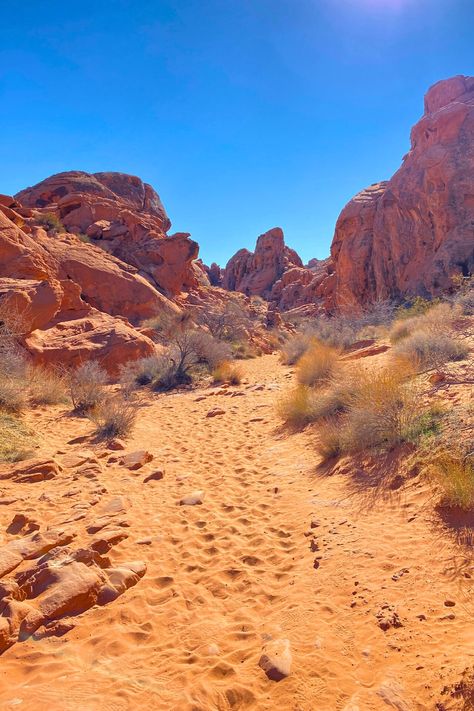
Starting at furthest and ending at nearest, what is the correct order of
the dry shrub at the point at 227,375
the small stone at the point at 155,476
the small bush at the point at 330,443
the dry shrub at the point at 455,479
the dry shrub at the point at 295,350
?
the dry shrub at the point at 295,350 < the dry shrub at the point at 227,375 < the small stone at the point at 155,476 < the small bush at the point at 330,443 < the dry shrub at the point at 455,479

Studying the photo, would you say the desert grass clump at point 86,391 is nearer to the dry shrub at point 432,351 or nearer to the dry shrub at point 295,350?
the dry shrub at point 432,351

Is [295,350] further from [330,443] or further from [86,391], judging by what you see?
[330,443]

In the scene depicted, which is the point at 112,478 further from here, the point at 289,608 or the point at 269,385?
the point at 269,385

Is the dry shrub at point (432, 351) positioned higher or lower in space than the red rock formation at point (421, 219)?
lower

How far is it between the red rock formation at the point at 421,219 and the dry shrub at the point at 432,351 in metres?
13.6

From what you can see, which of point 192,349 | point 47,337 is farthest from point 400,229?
point 47,337

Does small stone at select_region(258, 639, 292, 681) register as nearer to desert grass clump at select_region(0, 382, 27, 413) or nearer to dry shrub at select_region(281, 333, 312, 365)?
desert grass clump at select_region(0, 382, 27, 413)

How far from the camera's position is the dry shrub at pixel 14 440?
19.6ft

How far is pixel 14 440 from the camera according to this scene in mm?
6527

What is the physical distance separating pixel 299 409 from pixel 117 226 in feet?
68.0

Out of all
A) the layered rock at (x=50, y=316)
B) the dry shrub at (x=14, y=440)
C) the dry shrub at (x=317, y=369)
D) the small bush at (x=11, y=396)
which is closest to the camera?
→ the dry shrub at (x=14, y=440)

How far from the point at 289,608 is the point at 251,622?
291 millimetres

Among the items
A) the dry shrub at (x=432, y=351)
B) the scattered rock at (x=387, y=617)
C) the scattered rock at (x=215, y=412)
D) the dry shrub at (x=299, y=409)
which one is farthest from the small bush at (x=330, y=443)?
the scattered rock at (x=215, y=412)

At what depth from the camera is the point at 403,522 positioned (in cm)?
353
